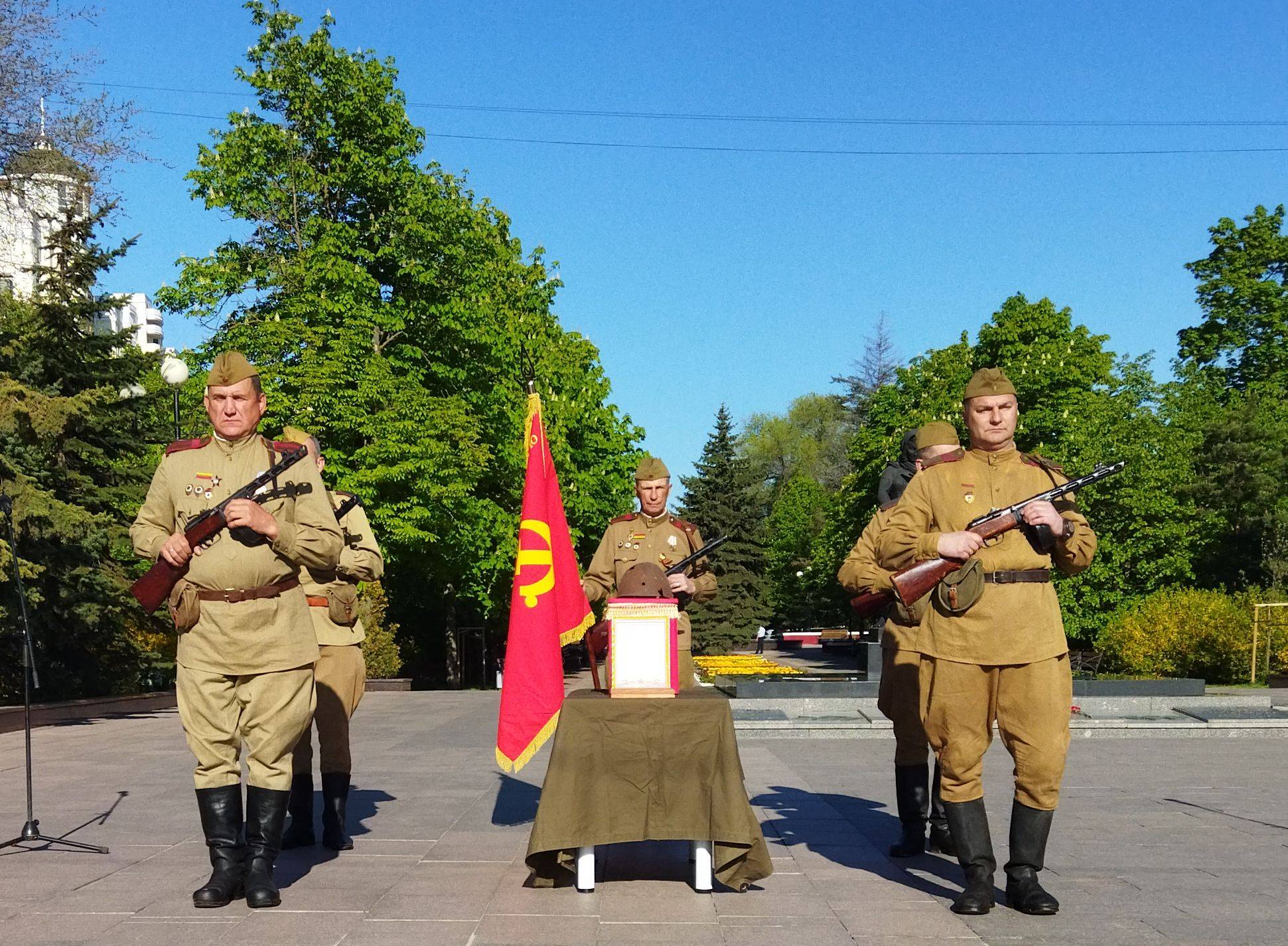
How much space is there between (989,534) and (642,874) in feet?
8.97

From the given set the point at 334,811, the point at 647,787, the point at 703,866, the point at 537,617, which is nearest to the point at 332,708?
the point at 334,811

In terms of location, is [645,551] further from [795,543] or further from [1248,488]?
[795,543]

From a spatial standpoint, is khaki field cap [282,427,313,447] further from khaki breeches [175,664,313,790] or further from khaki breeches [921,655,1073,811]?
khaki breeches [921,655,1073,811]

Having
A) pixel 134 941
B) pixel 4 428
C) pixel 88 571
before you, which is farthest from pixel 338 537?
pixel 88 571

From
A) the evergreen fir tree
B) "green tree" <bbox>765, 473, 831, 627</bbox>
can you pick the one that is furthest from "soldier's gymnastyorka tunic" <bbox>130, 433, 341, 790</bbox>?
"green tree" <bbox>765, 473, 831, 627</bbox>

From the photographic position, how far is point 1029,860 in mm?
6473

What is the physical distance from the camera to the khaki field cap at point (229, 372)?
6.89 metres

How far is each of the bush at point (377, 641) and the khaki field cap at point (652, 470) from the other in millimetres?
21886

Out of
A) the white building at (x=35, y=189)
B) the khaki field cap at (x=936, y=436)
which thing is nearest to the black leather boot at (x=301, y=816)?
the khaki field cap at (x=936, y=436)

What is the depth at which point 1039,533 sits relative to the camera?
21.3 ft

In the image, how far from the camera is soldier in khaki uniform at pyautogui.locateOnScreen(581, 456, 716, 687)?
27.8 feet

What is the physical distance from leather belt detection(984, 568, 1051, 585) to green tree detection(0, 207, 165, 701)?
41.2ft

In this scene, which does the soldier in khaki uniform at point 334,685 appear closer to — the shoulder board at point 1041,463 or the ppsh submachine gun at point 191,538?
the ppsh submachine gun at point 191,538

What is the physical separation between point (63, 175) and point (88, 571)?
603 centimetres
